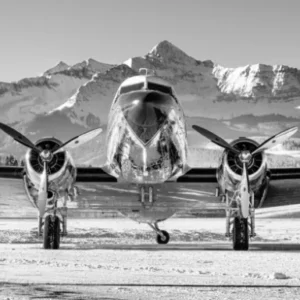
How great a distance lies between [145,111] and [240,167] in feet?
14.1

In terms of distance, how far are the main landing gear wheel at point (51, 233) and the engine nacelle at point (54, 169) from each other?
132 cm

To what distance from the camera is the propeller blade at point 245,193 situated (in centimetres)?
1959

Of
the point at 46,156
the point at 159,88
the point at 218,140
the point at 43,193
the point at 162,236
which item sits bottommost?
the point at 162,236

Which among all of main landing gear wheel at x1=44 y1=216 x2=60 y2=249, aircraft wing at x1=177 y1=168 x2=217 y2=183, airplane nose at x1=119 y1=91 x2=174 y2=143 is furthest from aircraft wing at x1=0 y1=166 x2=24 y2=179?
airplane nose at x1=119 y1=91 x2=174 y2=143

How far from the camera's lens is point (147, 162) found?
20344 mm

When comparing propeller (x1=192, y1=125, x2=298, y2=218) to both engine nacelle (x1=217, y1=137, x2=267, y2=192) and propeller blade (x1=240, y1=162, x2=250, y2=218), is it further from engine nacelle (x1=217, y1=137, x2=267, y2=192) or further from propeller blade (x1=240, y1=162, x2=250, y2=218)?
engine nacelle (x1=217, y1=137, x2=267, y2=192)

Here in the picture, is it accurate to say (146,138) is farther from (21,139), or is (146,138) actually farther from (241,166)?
(21,139)

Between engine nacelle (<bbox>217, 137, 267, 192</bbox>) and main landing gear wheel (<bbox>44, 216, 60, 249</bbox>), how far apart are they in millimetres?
5710

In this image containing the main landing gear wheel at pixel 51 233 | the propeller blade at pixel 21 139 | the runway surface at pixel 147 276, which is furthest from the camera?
the propeller blade at pixel 21 139

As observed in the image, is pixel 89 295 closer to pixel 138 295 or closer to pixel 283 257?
pixel 138 295

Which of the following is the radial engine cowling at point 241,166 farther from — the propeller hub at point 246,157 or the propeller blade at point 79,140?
the propeller blade at point 79,140

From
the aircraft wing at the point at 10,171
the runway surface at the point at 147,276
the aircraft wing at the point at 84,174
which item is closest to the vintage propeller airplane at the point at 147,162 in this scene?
the aircraft wing at the point at 84,174

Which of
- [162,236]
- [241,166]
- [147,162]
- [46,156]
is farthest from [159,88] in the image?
[162,236]

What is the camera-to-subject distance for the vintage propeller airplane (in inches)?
772
